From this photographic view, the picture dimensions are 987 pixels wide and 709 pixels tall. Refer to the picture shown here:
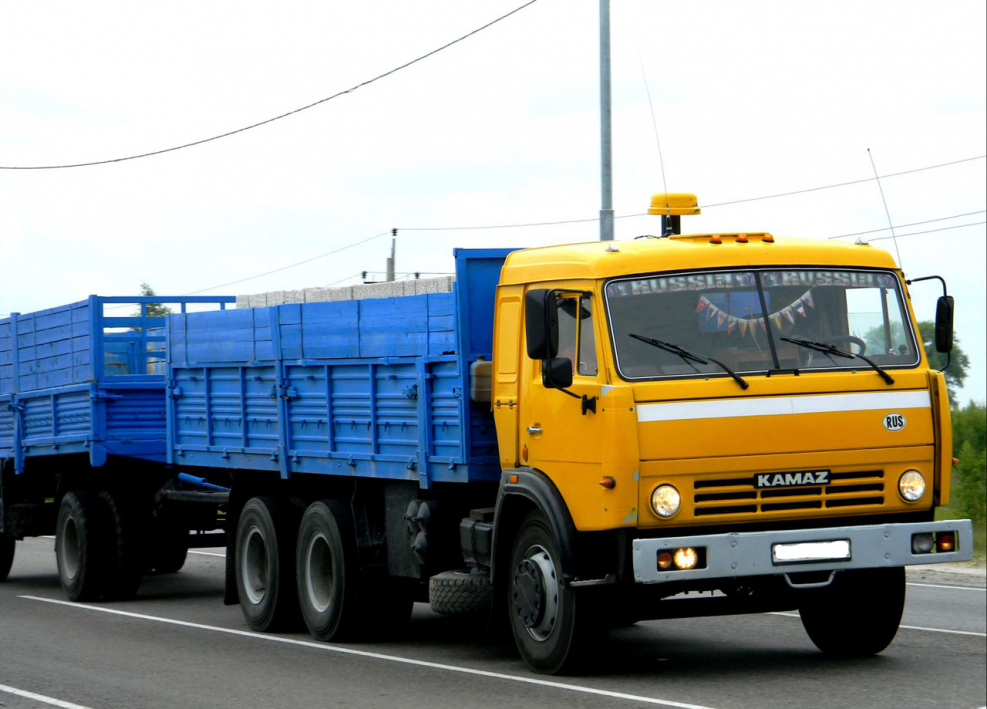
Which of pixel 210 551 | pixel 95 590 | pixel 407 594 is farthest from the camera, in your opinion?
pixel 210 551

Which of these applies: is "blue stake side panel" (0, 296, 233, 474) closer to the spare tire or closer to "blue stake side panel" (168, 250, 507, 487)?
"blue stake side panel" (168, 250, 507, 487)

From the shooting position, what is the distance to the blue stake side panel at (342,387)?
10.7m

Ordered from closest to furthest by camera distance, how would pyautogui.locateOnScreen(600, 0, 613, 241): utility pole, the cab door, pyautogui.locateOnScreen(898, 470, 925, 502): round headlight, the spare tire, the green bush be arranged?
the cab door → pyautogui.locateOnScreen(898, 470, 925, 502): round headlight → the spare tire → pyautogui.locateOnScreen(600, 0, 613, 241): utility pole → the green bush

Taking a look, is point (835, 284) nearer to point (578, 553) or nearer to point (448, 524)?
point (578, 553)

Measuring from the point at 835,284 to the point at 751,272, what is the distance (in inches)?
21.5

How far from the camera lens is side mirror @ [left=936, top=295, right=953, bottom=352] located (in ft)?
32.7

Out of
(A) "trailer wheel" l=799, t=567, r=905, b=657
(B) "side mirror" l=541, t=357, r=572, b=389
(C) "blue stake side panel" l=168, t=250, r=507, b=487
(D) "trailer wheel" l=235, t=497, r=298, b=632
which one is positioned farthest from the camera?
(D) "trailer wheel" l=235, t=497, r=298, b=632

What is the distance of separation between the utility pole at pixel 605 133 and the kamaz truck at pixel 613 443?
22.1 ft

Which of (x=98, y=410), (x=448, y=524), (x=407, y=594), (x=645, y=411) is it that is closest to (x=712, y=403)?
(x=645, y=411)

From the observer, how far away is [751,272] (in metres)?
9.73

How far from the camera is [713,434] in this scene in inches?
360

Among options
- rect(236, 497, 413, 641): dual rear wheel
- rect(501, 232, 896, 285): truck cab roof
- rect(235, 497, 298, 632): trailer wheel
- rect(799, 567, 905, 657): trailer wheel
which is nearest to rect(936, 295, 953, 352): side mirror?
rect(501, 232, 896, 285): truck cab roof

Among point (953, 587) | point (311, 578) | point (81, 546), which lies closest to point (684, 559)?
point (311, 578)

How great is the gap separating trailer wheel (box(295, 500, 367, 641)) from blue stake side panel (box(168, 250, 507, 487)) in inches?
15.4
